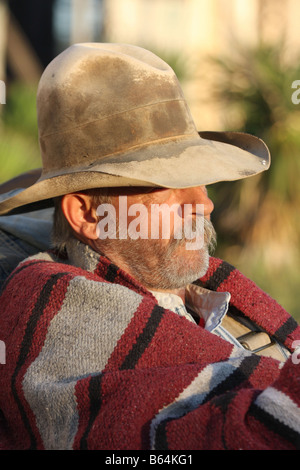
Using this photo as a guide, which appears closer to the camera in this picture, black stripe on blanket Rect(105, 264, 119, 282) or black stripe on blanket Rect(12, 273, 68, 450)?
black stripe on blanket Rect(12, 273, 68, 450)

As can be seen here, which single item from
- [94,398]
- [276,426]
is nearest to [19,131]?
[94,398]

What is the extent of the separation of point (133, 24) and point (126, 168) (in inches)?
303

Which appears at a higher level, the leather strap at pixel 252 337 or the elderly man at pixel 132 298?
the elderly man at pixel 132 298

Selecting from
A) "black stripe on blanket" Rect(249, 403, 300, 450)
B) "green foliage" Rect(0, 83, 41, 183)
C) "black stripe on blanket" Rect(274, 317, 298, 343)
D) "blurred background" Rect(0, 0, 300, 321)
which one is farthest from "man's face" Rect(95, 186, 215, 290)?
"green foliage" Rect(0, 83, 41, 183)

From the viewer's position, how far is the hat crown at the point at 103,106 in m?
2.19

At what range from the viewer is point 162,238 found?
227 cm

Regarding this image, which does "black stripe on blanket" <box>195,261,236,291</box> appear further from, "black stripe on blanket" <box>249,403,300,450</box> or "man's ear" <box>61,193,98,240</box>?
"black stripe on blanket" <box>249,403,300,450</box>

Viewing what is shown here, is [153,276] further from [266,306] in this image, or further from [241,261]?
[241,261]

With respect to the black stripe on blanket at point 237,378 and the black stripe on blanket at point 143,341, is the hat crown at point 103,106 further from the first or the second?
the black stripe on blanket at point 237,378

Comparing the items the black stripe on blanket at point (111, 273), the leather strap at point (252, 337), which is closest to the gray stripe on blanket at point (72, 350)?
the black stripe on blanket at point (111, 273)

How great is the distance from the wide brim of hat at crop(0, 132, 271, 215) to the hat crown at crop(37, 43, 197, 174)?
41 mm

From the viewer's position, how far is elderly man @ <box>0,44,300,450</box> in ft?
5.59

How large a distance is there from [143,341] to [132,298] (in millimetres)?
140

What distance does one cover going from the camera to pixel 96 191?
90.7 inches
